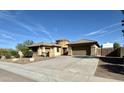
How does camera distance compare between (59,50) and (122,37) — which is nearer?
(122,37)

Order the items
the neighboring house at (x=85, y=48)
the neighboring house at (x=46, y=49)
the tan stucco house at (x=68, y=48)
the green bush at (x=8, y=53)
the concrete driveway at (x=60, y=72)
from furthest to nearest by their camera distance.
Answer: the green bush at (x=8, y=53) → the neighboring house at (x=46, y=49) → the tan stucco house at (x=68, y=48) → the neighboring house at (x=85, y=48) → the concrete driveway at (x=60, y=72)

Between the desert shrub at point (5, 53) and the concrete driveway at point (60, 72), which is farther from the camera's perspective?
the desert shrub at point (5, 53)

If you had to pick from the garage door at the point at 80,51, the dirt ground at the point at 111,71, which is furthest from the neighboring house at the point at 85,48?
the dirt ground at the point at 111,71

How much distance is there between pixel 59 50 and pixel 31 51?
5.25 meters

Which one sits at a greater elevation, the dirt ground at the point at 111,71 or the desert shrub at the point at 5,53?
the desert shrub at the point at 5,53

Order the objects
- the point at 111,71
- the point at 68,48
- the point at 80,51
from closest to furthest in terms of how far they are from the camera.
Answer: the point at 111,71
the point at 80,51
the point at 68,48

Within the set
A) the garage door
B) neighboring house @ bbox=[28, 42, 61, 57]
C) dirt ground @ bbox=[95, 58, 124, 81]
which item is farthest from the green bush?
dirt ground @ bbox=[95, 58, 124, 81]

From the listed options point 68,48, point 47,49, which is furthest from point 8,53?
point 68,48

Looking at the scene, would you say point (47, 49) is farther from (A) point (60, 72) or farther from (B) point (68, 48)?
(A) point (60, 72)

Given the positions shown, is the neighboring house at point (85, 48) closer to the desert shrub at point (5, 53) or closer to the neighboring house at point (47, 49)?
the neighboring house at point (47, 49)


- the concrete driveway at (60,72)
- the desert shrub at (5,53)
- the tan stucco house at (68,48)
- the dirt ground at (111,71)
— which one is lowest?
the concrete driveway at (60,72)
